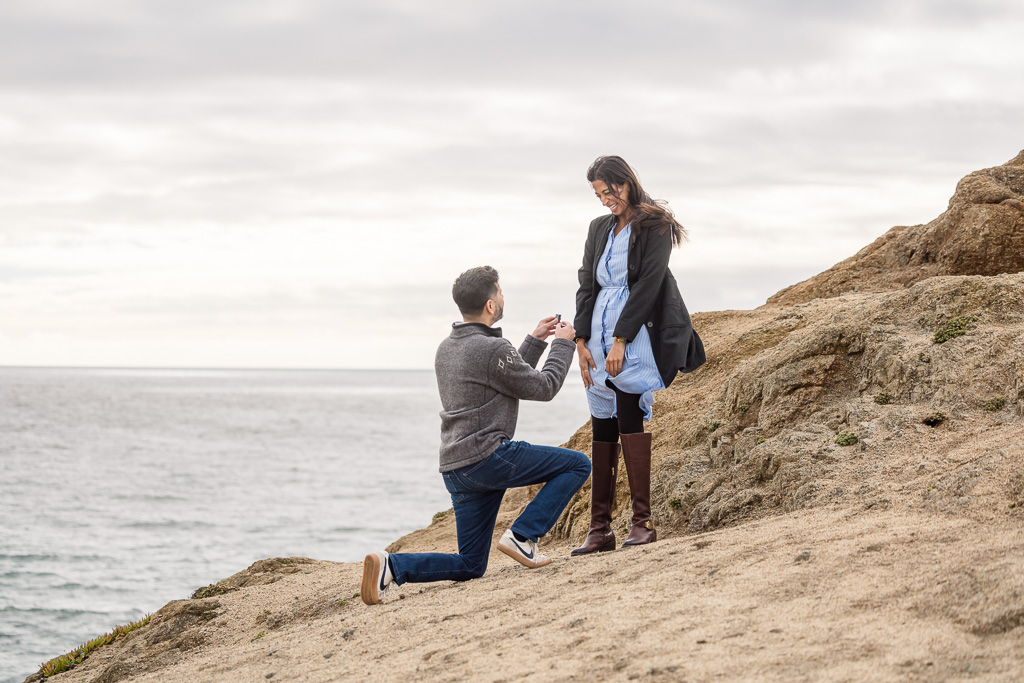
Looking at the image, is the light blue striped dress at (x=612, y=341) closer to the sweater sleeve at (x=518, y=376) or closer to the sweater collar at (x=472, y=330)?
the sweater sleeve at (x=518, y=376)

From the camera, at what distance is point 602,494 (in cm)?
579

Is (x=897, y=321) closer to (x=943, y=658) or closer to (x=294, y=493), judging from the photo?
(x=943, y=658)

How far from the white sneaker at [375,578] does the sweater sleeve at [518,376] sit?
133cm

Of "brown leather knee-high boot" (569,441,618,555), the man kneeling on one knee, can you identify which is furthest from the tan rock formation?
the man kneeling on one knee

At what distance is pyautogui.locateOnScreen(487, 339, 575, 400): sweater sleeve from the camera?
5.07 metres

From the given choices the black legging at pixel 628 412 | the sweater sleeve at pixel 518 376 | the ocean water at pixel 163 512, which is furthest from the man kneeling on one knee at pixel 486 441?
the ocean water at pixel 163 512

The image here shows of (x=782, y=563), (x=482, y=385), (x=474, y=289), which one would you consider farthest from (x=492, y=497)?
(x=782, y=563)

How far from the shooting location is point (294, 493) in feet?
100

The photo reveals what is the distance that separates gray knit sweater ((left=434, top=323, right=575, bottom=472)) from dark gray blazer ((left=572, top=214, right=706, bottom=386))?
466 mm

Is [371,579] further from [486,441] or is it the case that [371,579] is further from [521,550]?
[486,441]

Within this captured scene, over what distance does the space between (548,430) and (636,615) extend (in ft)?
171

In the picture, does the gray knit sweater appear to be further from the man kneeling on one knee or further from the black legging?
the black legging

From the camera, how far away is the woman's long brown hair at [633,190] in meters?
5.46

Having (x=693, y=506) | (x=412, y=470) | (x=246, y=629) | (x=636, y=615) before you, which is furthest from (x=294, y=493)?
(x=636, y=615)
